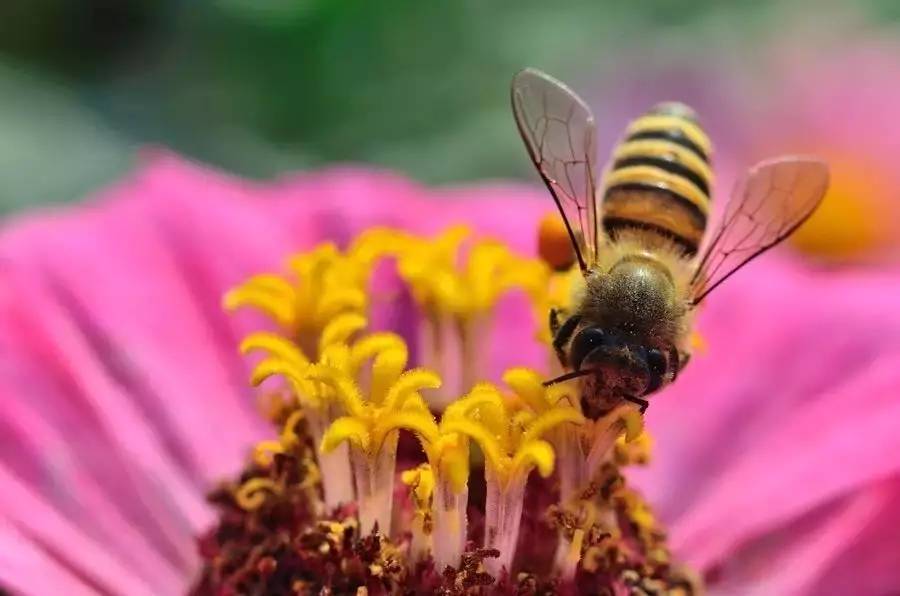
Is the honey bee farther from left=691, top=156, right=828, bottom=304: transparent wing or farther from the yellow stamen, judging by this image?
the yellow stamen

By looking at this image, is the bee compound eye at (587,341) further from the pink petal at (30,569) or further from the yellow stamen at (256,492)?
the pink petal at (30,569)

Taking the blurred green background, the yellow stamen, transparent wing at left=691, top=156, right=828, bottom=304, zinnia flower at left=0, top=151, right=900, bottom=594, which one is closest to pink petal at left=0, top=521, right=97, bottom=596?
zinnia flower at left=0, top=151, right=900, bottom=594

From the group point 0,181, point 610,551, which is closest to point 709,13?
point 0,181

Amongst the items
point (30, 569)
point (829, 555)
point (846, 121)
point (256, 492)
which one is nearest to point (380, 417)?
point (256, 492)

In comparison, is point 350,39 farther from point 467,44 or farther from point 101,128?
point 101,128

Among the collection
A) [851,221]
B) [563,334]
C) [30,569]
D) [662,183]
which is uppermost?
[851,221]

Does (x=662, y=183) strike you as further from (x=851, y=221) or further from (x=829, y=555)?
(x=851, y=221)

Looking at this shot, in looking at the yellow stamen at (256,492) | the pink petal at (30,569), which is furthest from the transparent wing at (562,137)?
the pink petal at (30,569)
